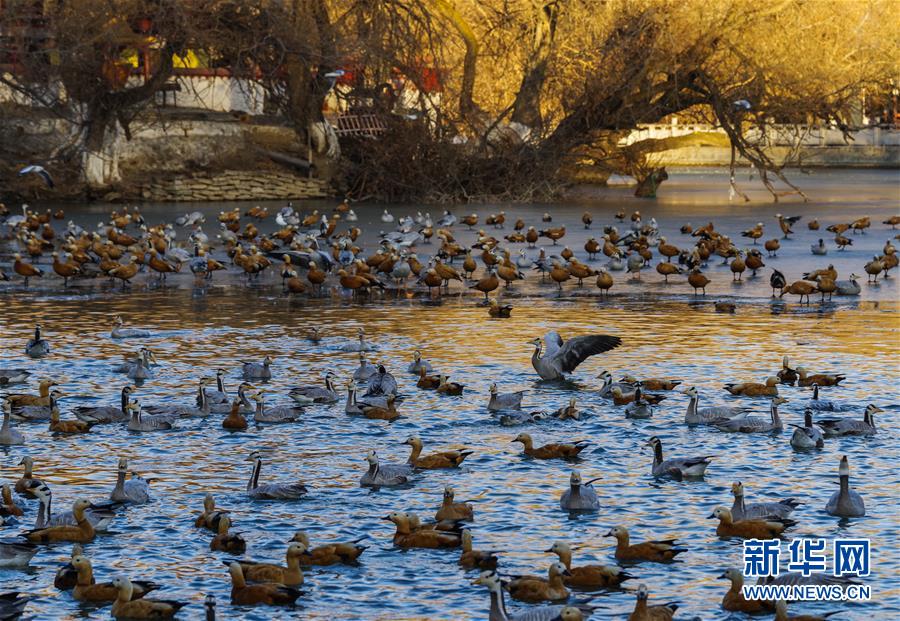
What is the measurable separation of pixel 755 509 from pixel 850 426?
130 inches

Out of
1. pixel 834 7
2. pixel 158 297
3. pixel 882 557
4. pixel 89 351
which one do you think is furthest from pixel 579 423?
pixel 834 7

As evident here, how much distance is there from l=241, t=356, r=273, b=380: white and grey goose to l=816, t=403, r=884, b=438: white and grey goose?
21.0ft

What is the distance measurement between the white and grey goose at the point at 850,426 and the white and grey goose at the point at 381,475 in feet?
14.2

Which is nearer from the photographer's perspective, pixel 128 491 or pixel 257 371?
pixel 128 491

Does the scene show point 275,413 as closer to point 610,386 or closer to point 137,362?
point 137,362

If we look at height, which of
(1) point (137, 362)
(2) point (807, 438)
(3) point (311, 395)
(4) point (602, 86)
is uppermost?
(4) point (602, 86)

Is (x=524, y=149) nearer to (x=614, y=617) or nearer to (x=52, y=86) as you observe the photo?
(x=52, y=86)

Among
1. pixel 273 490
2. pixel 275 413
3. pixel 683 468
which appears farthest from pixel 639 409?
pixel 273 490

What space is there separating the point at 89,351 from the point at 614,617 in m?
11.2

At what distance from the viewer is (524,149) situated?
4366 centimetres

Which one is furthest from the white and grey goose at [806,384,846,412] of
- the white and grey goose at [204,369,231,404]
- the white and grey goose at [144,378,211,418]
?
the white and grey goose at [144,378,211,418]

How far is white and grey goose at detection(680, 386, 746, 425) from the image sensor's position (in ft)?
47.9

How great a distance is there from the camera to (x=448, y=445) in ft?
45.8

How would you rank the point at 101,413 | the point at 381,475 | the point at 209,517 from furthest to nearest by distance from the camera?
1. the point at 101,413
2. the point at 381,475
3. the point at 209,517
